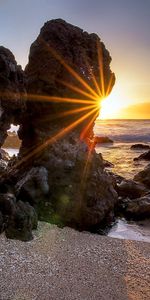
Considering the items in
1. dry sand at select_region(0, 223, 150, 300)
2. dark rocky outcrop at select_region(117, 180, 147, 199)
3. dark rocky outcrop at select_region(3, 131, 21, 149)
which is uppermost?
dark rocky outcrop at select_region(3, 131, 21, 149)

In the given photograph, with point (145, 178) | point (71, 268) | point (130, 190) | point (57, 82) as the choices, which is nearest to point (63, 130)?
point (57, 82)

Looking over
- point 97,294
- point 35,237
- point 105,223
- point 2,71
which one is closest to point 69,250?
point 35,237

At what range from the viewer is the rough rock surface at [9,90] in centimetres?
1203

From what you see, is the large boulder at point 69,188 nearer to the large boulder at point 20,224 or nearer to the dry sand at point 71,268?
the dry sand at point 71,268

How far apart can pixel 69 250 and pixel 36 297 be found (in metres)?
2.61

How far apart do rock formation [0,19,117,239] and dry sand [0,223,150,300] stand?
167 cm

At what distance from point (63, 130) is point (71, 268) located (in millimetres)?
6825

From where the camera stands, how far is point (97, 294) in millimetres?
8477

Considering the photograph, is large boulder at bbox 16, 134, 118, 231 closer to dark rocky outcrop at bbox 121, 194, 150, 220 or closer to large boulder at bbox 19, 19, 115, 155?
large boulder at bbox 19, 19, 115, 155

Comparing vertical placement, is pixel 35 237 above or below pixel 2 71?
below

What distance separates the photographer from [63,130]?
15.2 m

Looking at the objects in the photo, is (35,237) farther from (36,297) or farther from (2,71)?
(2,71)

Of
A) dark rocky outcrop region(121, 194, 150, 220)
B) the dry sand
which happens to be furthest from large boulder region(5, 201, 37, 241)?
dark rocky outcrop region(121, 194, 150, 220)

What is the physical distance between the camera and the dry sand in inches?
331
